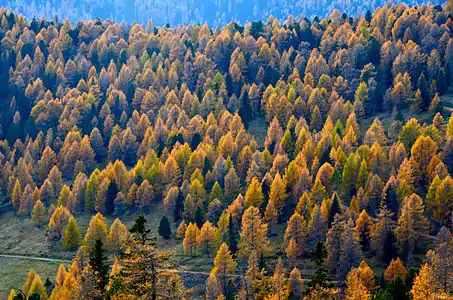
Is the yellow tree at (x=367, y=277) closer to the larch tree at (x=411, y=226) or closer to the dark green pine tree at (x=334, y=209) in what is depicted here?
the larch tree at (x=411, y=226)

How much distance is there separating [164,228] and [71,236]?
22.0 metres

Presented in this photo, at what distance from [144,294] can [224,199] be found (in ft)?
364

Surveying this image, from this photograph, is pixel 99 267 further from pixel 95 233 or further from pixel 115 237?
pixel 95 233

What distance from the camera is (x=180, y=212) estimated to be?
15288 cm

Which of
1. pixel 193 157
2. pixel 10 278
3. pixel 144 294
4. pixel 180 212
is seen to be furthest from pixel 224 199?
pixel 144 294

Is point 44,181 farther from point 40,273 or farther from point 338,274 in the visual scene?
point 338,274

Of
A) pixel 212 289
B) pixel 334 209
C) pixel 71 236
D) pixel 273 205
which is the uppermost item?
pixel 273 205

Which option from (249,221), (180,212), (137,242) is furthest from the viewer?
(180,212)

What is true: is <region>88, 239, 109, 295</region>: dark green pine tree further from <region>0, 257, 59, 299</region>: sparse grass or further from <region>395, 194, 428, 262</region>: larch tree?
<region>0, 257, 59, 299</region>: sparse grass

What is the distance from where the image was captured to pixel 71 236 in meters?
146

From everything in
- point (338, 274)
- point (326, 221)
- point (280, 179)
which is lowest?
point (338, 274)

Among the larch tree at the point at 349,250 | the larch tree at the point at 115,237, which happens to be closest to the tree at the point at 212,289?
the larch tree at the point at 349,250

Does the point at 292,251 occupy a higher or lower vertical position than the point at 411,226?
lower

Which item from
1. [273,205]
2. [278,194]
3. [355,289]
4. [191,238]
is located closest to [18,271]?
[191,238]
